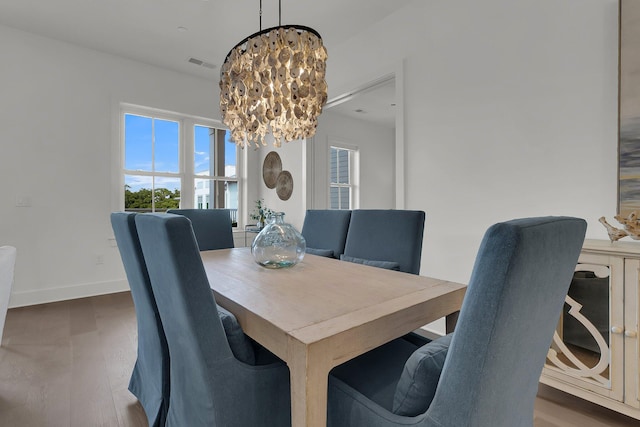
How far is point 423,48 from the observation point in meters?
2.72

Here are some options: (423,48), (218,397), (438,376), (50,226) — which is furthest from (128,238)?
(50,226)

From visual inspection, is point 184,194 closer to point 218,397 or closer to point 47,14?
Answer: point 47,14

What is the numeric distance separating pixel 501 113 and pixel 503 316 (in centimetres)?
207

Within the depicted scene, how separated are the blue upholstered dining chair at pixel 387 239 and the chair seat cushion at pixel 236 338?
3.45 ft

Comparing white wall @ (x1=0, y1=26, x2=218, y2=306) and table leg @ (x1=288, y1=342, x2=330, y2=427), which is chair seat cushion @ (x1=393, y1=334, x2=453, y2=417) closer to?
table leg @ (x1=288, y1=342, x2=330, y2=427)

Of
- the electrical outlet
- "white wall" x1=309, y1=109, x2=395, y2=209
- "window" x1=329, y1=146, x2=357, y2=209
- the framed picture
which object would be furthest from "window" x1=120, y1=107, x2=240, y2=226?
the framed picture

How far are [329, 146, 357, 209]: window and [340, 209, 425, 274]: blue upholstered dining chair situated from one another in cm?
313

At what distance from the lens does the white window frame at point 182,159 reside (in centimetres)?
389

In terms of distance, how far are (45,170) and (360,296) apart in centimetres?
398

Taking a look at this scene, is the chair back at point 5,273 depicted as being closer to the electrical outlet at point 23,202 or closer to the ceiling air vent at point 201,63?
the electrical outlet at point 23,202

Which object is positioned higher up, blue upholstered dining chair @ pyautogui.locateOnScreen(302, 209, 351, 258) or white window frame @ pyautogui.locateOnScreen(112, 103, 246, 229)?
white window frame @ pyautogui.locateOnScreen(112, 103, 246, 229)

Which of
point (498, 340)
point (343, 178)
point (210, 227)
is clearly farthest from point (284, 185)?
point (498, 340)

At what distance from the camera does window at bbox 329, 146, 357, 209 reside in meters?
5.43

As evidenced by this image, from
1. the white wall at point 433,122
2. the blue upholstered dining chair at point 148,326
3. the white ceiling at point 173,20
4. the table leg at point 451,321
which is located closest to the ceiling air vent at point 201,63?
the white ceiling at point 173,20
